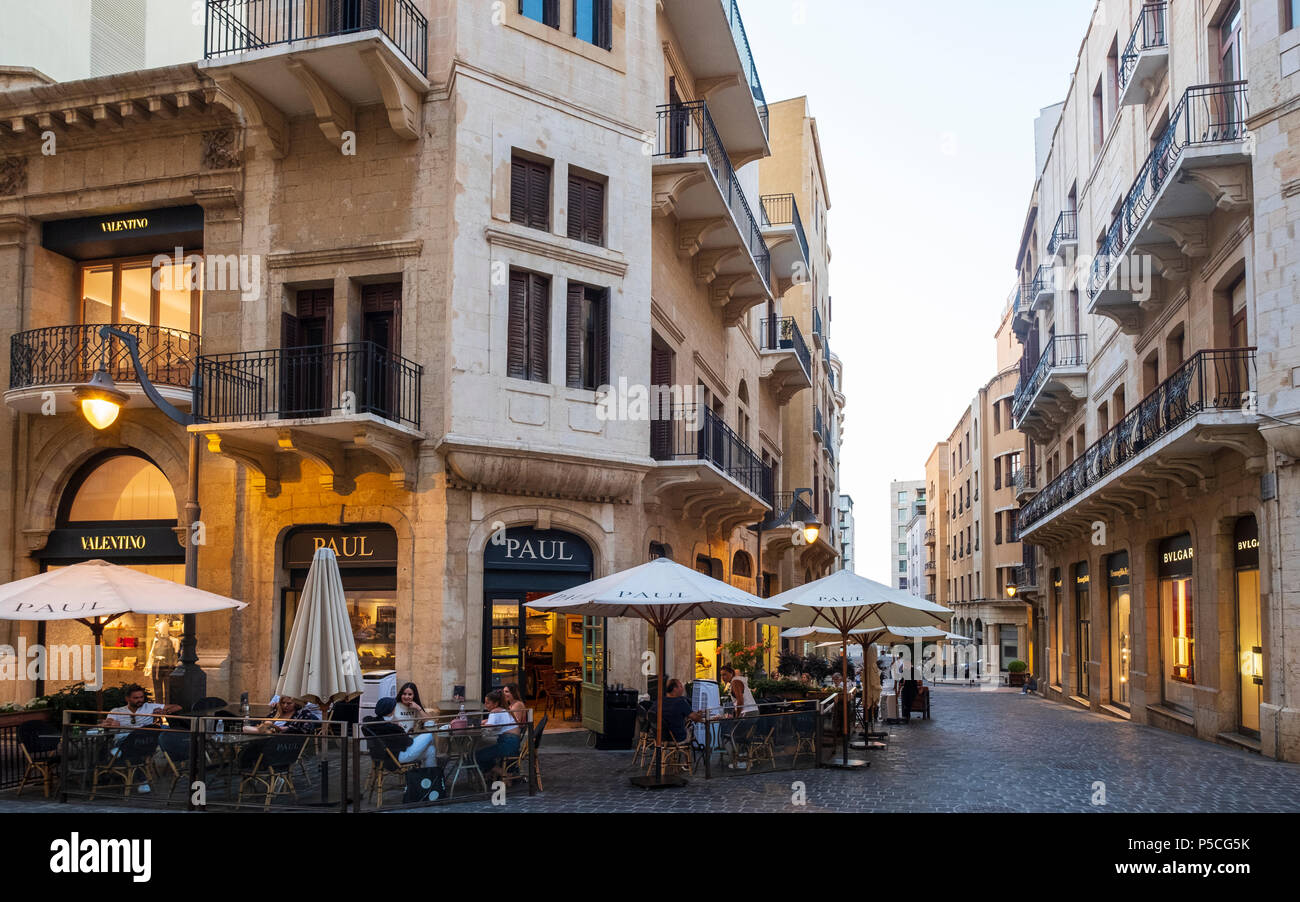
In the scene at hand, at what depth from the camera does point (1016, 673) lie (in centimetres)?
4831

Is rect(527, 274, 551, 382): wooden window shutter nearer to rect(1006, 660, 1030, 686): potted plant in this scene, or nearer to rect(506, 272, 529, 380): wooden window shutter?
rect(506, 272, 529, 380): wooden window shutter

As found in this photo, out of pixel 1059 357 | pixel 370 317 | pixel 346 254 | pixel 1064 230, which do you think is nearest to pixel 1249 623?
pixel 1059 357

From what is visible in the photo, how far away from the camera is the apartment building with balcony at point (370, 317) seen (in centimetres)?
1759

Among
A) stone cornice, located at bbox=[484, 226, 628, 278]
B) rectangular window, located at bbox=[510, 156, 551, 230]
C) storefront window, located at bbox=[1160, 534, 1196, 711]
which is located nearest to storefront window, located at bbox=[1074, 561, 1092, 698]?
storefront window, located at bbox=[1160, 534, 1196, 711]

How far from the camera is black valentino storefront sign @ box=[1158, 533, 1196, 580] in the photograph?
22391 mm

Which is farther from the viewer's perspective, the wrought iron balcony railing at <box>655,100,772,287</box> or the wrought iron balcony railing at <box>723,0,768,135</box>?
the wrought iron balcony railing at <box>723,0,768,135</box>

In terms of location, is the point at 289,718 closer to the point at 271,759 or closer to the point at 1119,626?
the point at 271,759

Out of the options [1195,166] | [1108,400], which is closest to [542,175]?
[1195,166]

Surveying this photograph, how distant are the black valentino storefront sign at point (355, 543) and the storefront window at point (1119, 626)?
1863 cm

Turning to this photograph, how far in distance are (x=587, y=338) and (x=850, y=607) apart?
21.3 ft

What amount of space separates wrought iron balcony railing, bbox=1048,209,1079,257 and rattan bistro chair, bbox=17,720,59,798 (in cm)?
2923

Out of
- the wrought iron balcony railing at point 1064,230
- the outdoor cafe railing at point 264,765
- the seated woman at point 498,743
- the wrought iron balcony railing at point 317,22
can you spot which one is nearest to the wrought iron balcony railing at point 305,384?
the wrought iron balcony railing at point 317,22

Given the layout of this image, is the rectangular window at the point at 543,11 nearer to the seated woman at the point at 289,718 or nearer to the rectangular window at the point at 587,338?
the rectangular window at the point at 587,338

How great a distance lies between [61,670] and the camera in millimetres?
19188
